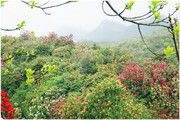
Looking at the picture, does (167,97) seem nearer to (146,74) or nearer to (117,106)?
(146,74)

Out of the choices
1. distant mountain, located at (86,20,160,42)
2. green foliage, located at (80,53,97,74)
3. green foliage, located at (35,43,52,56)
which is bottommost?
green foliage, located at (80,53,97,74)

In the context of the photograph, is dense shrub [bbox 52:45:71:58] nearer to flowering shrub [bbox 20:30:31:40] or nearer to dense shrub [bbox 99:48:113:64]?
dense shrub [bbox 99:48:113:64]

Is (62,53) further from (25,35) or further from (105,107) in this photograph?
(105,107)

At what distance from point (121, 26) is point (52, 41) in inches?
1036

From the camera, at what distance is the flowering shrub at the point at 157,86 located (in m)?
3.59

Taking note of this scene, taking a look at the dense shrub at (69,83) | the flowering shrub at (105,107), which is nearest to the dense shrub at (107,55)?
the dense shrub at (69,83)

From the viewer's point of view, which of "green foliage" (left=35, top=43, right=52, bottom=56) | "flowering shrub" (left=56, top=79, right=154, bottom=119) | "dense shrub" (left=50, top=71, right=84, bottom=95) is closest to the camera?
"flowering shrub" (left=56, top=79, right=154, bottom=119)

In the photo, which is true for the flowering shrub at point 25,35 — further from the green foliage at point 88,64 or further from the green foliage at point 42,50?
the green foliage at point 88,64

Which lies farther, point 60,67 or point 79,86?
point 60,67

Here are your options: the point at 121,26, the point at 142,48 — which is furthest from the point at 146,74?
the point at 121,26

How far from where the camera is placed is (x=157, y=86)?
13.2 ft

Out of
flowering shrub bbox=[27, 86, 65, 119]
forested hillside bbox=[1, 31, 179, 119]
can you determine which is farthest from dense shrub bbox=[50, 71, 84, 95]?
flowering shrub bbox=[27, 86, 65, 119]

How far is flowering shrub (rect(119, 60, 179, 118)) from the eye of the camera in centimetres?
359

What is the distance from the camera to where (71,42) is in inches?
383
